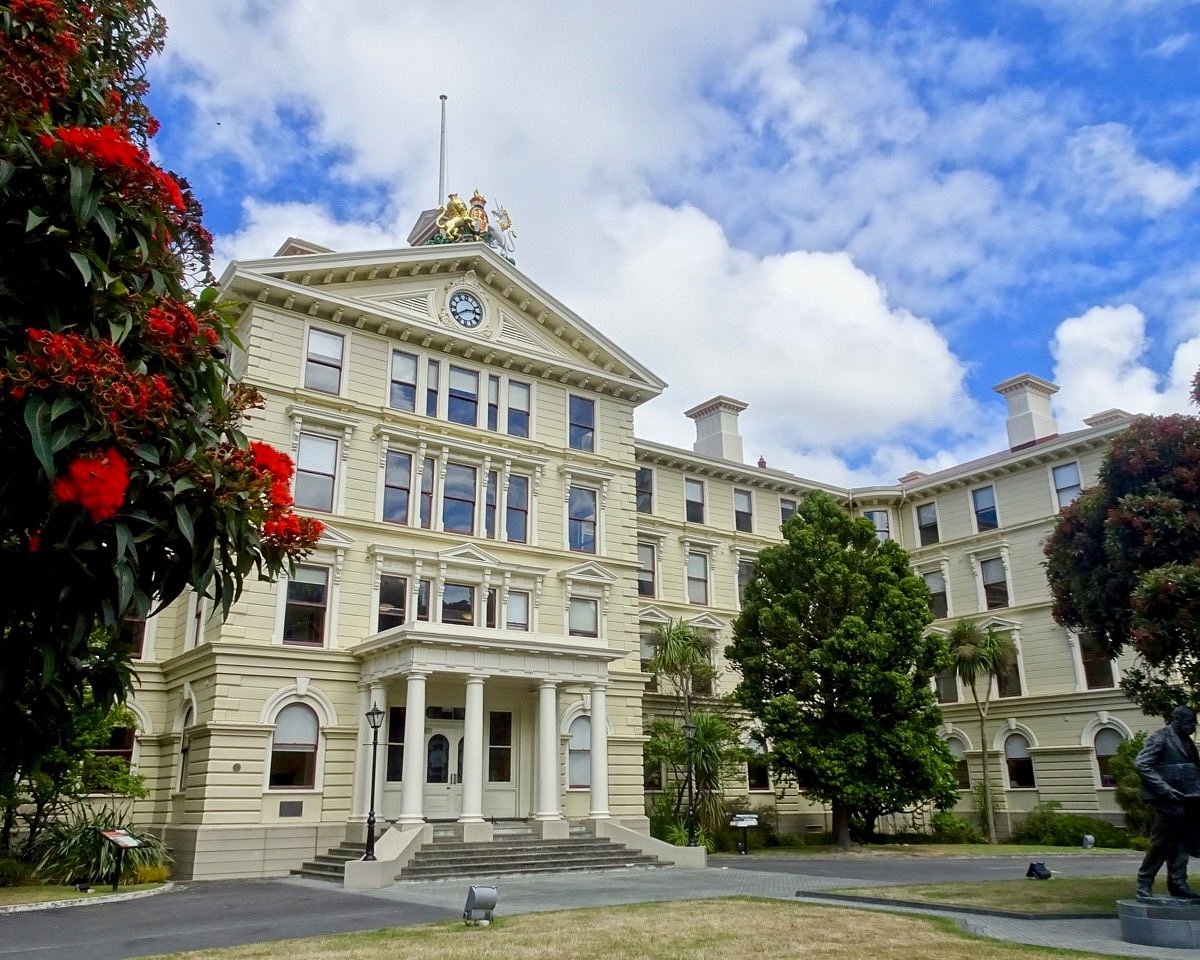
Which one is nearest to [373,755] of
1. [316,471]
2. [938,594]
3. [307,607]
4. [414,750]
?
[414,750]

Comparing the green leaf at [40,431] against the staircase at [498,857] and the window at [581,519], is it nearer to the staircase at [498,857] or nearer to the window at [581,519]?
the staircase at [498,857]

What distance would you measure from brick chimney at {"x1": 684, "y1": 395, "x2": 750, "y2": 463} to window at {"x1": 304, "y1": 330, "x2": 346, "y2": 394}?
55.6ft

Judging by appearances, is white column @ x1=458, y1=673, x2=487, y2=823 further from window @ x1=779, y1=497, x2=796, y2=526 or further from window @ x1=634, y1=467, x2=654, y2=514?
window @ x1=779, y1=497, x2=796, y2=526

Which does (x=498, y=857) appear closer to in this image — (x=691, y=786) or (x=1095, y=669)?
(x=691, y=786)

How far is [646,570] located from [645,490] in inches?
113

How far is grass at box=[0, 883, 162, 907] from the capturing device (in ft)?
54.7

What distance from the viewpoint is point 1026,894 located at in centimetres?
1496

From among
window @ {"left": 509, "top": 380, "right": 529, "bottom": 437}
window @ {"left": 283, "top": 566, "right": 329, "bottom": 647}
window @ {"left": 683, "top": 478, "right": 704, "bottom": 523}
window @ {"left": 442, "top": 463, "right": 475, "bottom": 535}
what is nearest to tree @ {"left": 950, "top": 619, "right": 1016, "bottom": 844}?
window @ {"left": 683, "top": 478, "right": 704, "bottom": 523}

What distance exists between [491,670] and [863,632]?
36.0ft

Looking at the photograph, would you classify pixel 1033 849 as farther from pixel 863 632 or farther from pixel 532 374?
pixel 532 374

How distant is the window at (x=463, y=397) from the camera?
27969mm

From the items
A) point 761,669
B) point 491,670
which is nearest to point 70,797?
point 491,670

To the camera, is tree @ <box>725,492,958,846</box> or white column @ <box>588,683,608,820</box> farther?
tree @ <box>725,492,958,846</box>

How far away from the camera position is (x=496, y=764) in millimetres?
26156
